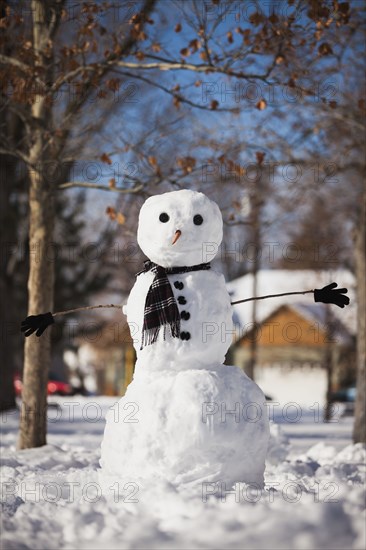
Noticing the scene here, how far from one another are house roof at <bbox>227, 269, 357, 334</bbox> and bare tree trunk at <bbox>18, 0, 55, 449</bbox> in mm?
12513

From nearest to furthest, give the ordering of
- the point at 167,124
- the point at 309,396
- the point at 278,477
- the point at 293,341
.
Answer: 1. the point at 278,477
2. the point at 167,124
3. the point at 309,396
4. the point at 293,341

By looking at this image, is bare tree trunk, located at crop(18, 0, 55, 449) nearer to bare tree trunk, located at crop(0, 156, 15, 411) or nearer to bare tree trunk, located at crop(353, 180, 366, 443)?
bare tree trunk, located at crop(353, 180, 366, 443)

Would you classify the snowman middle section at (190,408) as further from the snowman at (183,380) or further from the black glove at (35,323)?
the black glove at (35,323)

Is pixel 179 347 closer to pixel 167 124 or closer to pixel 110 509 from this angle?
pixel 110 509

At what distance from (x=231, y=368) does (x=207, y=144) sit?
6.13m

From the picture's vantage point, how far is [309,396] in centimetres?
3291

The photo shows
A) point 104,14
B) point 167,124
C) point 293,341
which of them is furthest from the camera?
point 293,341

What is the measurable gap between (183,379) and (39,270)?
14.1 feet

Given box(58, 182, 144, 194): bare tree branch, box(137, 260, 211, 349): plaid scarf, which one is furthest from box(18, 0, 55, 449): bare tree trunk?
box(137, 260, 211, 349): plaid scarf

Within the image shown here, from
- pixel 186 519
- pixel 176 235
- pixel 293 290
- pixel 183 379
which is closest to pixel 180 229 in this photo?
pixel 176 235

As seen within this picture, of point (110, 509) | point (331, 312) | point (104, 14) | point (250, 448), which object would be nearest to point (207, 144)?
point (104, 14)

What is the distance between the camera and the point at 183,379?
231 inches

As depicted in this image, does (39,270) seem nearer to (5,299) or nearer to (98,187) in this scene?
(98,187)

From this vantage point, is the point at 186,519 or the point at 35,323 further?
the point at 35,323
